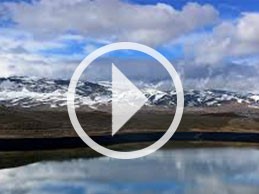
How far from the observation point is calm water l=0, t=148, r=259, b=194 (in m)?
44.5

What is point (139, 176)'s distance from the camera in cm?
5172

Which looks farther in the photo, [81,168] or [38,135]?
[38,135]

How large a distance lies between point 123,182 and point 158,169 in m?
11.0

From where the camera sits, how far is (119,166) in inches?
2356

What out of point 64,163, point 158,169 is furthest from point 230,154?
point 64,163

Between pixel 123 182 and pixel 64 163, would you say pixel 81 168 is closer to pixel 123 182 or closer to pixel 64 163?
pixel 64 163

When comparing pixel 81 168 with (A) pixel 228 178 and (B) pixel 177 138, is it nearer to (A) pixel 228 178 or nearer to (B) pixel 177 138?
(A) pixel 228 178

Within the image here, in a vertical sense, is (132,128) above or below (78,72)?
below

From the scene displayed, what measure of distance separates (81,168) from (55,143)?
32.4m

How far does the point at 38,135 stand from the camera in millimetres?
107438

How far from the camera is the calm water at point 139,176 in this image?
44.5 metres

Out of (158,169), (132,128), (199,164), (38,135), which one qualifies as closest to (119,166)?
(158,169)

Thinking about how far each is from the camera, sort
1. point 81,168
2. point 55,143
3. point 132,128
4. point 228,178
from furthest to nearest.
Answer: point 132,128, point 55,143, point 81,168, point 228,178

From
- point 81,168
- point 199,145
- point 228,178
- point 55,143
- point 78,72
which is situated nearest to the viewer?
point 78,72
